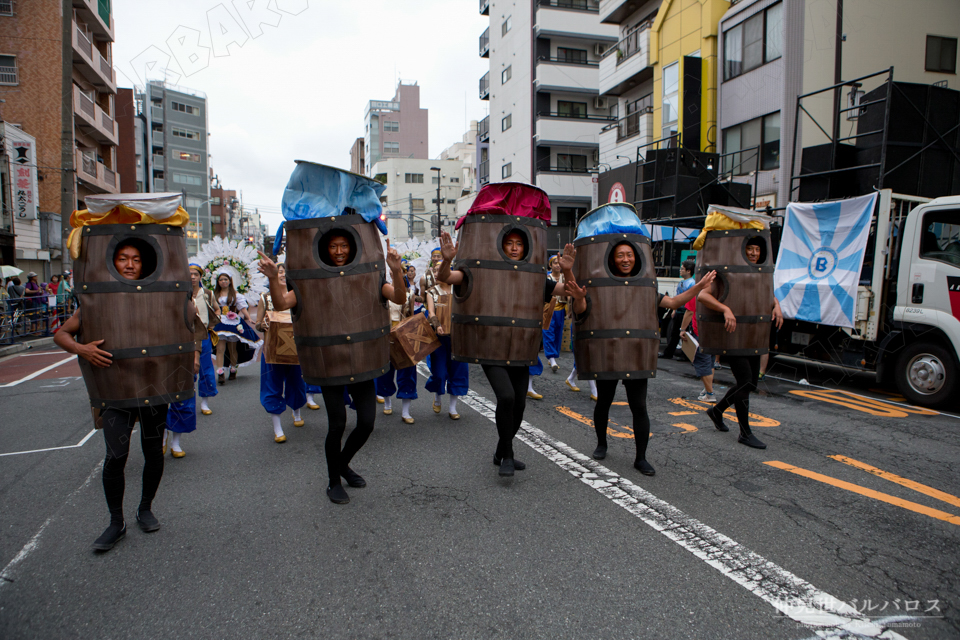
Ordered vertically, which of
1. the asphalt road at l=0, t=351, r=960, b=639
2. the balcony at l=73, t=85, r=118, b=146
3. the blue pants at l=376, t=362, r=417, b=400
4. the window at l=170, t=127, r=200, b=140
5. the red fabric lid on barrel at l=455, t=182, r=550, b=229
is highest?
the window at l=170, t=127, r=200, b=140

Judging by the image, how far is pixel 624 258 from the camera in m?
4.41

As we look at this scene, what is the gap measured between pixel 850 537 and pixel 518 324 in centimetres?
243

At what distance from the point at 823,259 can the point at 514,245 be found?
608 cm

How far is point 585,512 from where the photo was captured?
3.76 metres

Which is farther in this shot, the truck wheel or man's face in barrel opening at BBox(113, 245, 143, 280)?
the truck wheel

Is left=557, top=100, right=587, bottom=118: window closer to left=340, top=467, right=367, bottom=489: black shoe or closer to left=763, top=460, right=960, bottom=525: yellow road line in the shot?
left=763, top=460, right=960, bottom=525: yellow road line

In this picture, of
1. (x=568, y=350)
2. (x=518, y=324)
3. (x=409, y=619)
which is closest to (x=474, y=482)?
(x=518, y=324)

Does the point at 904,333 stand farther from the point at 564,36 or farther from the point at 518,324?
the point at 564,36

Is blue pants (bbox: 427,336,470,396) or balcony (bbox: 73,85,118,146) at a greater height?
balcony (bbox: 73,85,118,146)

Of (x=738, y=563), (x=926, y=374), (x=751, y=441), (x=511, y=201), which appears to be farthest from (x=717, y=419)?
(x=926, y=374)

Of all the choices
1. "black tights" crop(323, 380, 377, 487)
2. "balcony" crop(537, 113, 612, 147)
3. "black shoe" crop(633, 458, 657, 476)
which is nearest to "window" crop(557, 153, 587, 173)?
"balcony" crop(537, 113, 612, 147)

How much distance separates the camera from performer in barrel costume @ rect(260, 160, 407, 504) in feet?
12.1

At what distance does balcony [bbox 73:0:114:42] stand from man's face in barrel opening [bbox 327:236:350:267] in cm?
2986

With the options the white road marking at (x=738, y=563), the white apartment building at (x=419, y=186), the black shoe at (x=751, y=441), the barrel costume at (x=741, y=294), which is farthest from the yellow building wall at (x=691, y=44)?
the white apartment building at (x=419, y=186)
